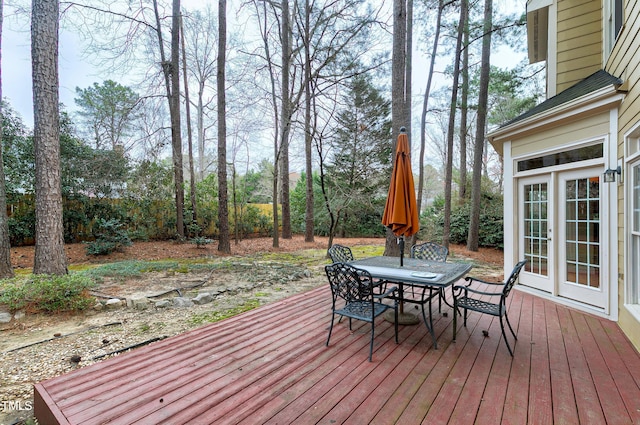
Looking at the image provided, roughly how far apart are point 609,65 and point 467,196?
8372 mm

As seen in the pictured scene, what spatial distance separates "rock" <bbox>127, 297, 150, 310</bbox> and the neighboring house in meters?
5.43

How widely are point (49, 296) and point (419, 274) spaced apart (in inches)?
173

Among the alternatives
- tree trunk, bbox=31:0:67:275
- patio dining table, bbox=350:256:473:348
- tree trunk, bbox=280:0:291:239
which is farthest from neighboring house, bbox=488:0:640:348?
tree trunk, bbox=31:0:67:275

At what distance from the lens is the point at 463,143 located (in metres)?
10.9

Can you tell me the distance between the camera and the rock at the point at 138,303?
3783 mm

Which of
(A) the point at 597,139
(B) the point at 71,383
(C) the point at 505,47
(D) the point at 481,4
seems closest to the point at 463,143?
(C) the point at 505,47

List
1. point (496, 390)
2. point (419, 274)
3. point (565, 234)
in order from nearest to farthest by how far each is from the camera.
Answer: point (496, 390), point (419, 274), point (565, 234)

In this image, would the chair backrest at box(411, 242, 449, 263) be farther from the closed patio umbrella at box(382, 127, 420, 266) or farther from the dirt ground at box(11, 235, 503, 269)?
the dirt ground at box(11, 235, 503, 269)

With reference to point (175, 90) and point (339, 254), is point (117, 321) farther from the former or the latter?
point (175, 90)

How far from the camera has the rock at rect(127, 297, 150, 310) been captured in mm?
3783

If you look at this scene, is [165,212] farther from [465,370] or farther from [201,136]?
[465,370]

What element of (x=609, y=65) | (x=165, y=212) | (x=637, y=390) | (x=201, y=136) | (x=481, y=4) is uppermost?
(x=481, y=4)

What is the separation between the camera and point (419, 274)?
→ 2857 mm

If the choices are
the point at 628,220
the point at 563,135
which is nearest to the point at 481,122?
the point at 563,135
